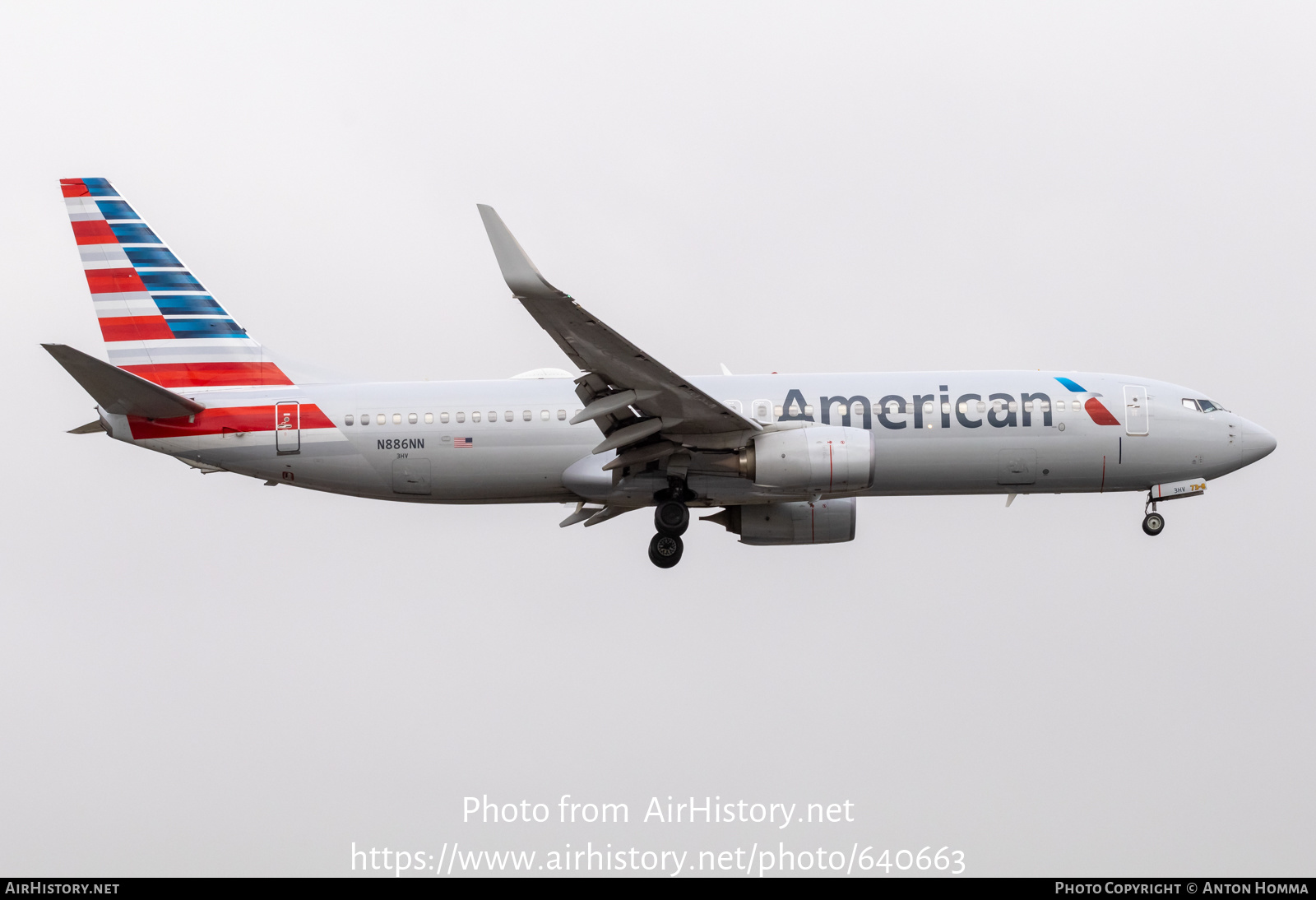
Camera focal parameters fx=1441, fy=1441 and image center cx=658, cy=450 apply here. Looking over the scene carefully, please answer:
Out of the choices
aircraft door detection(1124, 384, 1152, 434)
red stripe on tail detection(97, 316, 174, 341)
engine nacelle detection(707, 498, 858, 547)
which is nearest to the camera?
aircraft door detection(1124, 384, 1152, 434)

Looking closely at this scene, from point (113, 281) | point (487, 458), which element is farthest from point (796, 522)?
point (113, 281)

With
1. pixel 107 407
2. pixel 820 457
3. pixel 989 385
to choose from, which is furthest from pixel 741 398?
pixel 107 407

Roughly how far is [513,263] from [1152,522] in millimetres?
16980

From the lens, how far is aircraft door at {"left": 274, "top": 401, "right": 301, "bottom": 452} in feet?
104

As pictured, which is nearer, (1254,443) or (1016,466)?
(1016,466)

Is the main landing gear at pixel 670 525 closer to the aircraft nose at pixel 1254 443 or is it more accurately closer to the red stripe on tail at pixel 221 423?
the red stripe on tail at pixel 221 423

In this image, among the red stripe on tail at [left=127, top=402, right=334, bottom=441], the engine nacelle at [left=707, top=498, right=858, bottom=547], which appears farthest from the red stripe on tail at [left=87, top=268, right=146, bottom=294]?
the engine nacelle at [left=707, top=498, right=858, bottom=547]

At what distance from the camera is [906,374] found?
3206 centimetres

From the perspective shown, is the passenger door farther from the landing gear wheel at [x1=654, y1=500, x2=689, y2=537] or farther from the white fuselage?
the landing gear wheel at [x1=654, y1=500, x2=689, y2=537]

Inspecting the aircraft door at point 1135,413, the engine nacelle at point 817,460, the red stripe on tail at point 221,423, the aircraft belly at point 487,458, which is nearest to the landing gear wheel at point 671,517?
the aircraft belly at point 487,458

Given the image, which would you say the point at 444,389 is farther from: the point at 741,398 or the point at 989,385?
the point at 989,385

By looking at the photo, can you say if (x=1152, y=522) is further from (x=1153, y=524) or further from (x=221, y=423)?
(x=221, y=423)

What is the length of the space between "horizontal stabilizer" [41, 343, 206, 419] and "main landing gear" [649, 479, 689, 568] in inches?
406

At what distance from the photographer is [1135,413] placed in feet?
106
